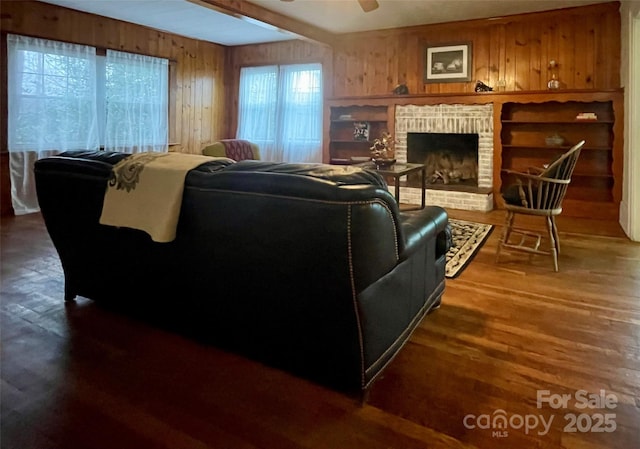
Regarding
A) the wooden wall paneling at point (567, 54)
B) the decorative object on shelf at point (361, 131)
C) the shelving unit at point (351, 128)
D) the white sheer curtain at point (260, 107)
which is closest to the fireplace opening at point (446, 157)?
the shelving unit at point (351, 128)

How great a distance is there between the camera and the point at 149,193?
1.96 metres

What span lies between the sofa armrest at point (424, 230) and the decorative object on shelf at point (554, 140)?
3756 millimetres

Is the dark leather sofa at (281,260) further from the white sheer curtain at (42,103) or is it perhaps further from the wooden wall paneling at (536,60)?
the wooden wall paneling at (536,60)

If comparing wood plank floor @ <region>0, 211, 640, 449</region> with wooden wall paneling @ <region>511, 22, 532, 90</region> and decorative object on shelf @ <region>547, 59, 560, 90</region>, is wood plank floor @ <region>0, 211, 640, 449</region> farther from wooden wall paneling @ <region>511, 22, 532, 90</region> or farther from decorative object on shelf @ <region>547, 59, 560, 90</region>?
wooden wall paneling @ <region>511, 22, 532, 90</region>

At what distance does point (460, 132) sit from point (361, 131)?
1.51 meters

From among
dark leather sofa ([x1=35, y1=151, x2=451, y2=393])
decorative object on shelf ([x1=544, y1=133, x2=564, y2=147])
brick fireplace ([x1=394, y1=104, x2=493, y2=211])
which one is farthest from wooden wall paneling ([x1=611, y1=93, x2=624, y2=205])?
dark leather sofa ([x1=35, y1=151, x2=451, y2=393])

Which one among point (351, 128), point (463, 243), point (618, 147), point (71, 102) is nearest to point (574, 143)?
point (618, 147)

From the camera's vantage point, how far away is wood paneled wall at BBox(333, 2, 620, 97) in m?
5.19

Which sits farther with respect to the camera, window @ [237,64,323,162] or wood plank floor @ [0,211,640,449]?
window @ [237,64,323,162]

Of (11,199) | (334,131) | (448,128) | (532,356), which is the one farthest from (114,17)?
(532,356)

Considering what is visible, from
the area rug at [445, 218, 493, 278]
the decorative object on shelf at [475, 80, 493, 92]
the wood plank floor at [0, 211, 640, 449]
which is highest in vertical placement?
the decorative object on shelf at [475, 80, 493, 92]

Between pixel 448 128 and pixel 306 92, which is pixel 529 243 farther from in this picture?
pixel 306 92

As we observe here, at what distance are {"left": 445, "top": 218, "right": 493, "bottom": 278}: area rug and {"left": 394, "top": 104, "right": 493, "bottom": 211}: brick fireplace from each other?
2.55 feet

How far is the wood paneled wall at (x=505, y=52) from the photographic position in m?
5.19
